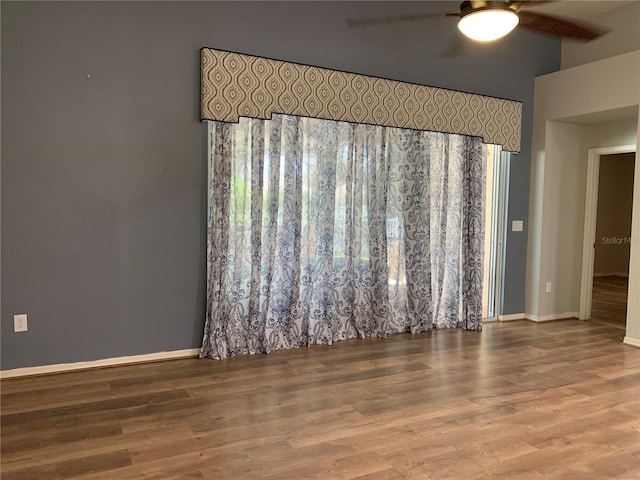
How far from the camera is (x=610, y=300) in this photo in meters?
7.07

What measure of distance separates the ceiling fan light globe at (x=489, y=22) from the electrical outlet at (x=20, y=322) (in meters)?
3.51

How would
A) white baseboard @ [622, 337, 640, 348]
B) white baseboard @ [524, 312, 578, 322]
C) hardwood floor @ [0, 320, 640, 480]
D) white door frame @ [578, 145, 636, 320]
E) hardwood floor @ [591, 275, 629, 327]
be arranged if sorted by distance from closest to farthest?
hardwood floor @ [0, 320, 640, 480] → white baseboard @ [622, 337, 640, 348] → white baseboard @ [524, 312, 578, 322] → white door frame @ [578, 145, 636, 320] → hardwood floor @ [591, 275, 629, 327]

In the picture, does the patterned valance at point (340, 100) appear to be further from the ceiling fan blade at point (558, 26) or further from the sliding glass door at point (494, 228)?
the ceiling fan blade at point (558, 26)

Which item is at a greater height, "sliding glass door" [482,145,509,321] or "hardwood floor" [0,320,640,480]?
"sliding glass door" [482,145,509,321]

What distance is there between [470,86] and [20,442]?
4.91 meters

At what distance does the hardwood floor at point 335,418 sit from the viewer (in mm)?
2367

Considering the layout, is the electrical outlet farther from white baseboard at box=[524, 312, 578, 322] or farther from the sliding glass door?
white baseboard at box=[524, 312, 578, 322]

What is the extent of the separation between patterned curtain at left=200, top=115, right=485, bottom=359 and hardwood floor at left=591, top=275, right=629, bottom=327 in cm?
195

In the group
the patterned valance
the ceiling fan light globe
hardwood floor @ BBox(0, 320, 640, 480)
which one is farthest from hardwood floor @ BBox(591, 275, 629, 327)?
the ceiling fan light globe

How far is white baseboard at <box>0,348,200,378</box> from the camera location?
3480mm

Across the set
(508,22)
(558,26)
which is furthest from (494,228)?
(508,22)

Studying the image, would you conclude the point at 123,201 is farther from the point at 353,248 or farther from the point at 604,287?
the point at 604,287

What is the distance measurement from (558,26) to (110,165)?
322 cm

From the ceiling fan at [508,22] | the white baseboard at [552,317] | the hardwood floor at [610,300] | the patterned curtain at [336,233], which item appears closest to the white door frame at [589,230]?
the white baseboard at [552,317]
